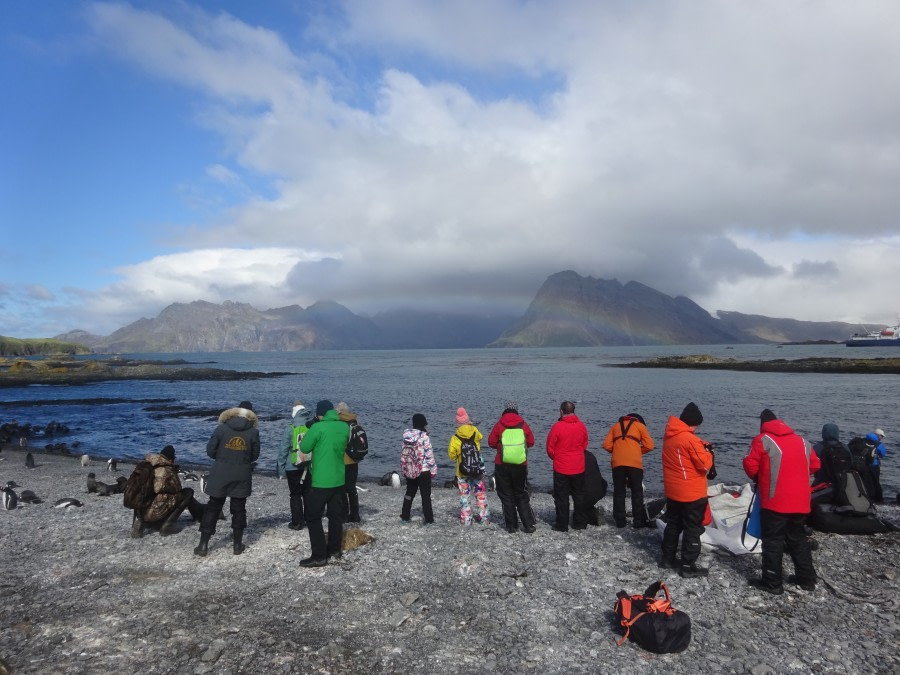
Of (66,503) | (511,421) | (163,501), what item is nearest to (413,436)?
(511,421)

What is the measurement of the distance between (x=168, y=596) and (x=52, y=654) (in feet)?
6.17

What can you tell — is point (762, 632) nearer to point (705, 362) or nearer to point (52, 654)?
point (52, 654)

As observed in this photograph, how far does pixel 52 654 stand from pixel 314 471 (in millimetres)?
4196

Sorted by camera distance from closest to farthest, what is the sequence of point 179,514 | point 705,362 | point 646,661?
point 646,661
point 179,514
point 705,362

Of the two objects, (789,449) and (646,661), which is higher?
(789,449)

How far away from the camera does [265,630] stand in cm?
765

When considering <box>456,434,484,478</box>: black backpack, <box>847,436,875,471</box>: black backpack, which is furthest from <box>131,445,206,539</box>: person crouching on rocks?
<box>847,436,875,471</box>: black backpack

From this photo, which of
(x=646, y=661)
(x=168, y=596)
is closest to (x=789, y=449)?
(x=646, y=661)

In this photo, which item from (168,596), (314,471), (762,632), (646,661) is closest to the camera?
(646,661)

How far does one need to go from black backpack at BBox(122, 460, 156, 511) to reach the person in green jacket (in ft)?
14.0

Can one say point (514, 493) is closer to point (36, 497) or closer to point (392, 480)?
point (392, 480)

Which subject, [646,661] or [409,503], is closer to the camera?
[646,661]

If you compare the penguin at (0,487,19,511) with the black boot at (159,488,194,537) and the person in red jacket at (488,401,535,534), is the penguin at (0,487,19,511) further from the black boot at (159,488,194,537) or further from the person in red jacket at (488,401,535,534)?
the person in red jacket at (488,401,535,534)

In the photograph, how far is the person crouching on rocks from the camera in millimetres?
11617
